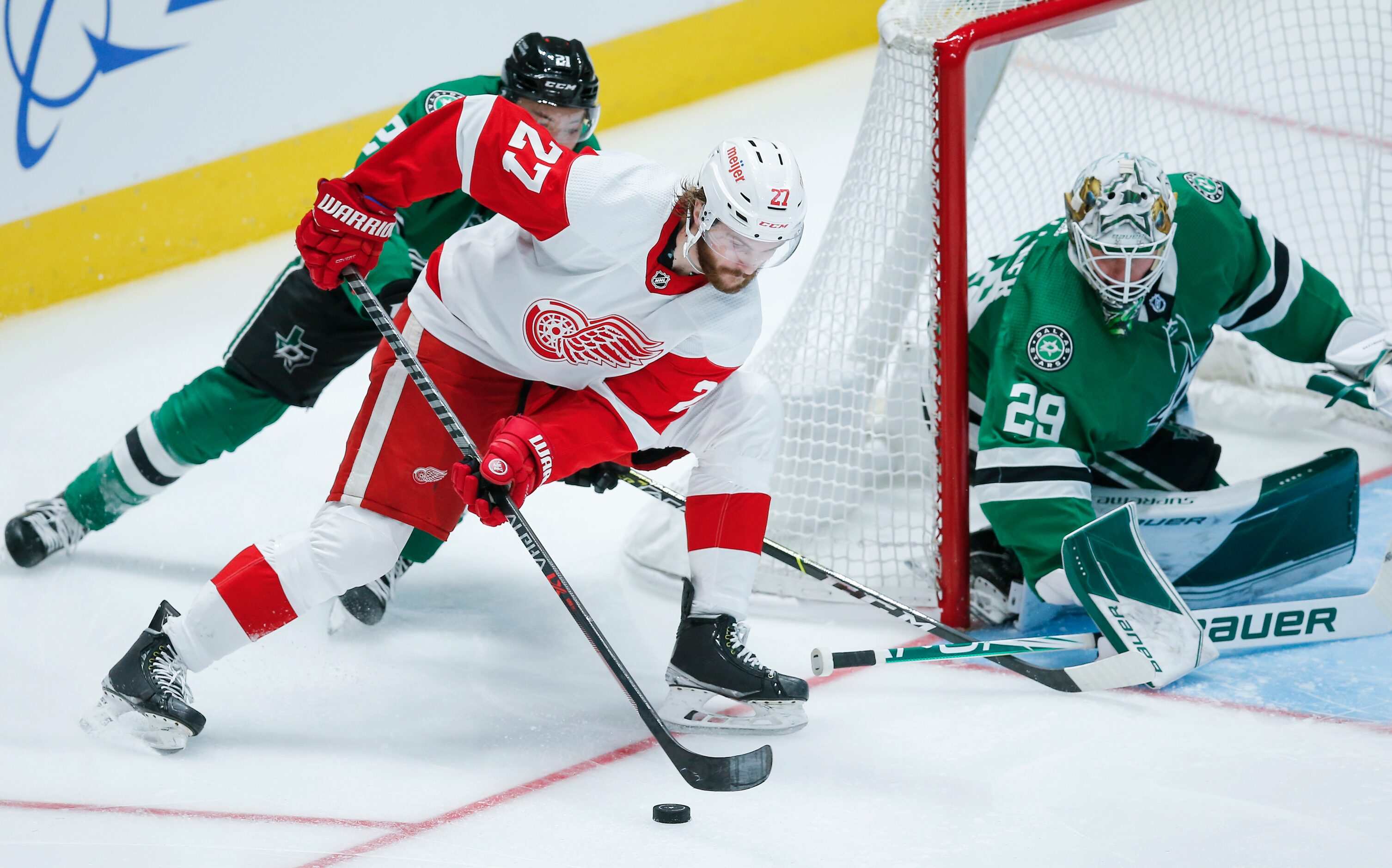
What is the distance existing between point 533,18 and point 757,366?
2.52 metres

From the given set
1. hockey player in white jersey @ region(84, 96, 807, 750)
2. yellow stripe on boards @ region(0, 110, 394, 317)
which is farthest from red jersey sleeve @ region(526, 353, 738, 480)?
yellow stripe on boards @ region(0, 110, 394, 317)

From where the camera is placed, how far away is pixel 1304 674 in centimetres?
246

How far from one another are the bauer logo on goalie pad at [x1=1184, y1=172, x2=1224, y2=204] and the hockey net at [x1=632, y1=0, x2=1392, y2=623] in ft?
1.13

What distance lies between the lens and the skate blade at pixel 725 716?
7.69ft

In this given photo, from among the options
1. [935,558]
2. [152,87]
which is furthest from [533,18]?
[935,558]

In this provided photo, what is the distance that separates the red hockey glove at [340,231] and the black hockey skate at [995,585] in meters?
1.25

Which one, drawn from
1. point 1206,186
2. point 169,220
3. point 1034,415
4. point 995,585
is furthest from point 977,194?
point 169,220

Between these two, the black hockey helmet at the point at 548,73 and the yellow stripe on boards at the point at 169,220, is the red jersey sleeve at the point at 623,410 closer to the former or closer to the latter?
the black hockey helmet at the point at 548,73

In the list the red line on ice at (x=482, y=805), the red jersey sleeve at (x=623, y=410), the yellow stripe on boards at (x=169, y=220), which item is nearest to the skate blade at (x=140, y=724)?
the red line on ice at (x=482, y=805)

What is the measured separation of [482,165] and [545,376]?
0.37m

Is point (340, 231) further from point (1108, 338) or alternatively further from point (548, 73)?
point (1108, 338)

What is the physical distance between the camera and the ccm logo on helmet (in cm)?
201

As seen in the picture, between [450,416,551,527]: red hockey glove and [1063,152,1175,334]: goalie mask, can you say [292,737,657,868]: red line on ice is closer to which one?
[450,416,551,527]: red hockey glove

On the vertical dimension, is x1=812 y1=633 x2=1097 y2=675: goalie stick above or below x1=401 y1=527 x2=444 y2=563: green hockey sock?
below
